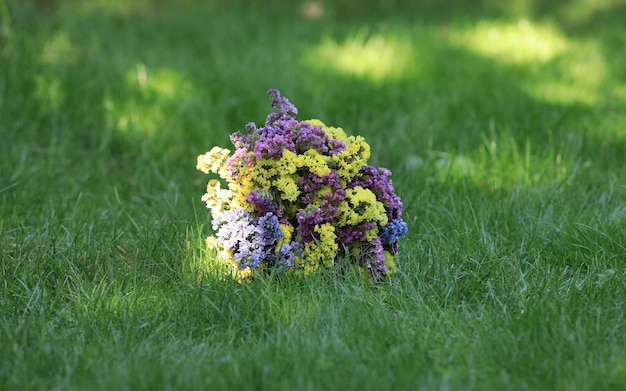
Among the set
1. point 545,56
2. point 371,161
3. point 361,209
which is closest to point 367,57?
point 545,56

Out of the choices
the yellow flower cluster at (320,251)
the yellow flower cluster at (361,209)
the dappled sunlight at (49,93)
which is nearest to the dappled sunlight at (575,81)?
the yellow flower cluster at (361,209)

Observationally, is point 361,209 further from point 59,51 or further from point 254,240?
point 59,51

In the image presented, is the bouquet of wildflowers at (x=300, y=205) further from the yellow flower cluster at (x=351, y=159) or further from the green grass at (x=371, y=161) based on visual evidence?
the green grass at (x=371, y=161)

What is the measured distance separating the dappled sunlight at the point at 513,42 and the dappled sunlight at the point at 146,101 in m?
2.39

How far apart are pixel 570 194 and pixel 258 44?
10.7 ft

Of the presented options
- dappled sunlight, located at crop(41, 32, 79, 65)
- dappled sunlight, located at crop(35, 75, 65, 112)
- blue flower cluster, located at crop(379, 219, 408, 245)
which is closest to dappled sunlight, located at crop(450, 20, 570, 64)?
dappled sunlight, located at crop(41, 32, 79, 65)

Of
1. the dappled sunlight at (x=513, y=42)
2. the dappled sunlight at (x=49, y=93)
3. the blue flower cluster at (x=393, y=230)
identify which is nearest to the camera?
the blue flower cluster at (x=393, y=230)

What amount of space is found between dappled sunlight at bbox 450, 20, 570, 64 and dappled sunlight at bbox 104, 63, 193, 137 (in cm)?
239

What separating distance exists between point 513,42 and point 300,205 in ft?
12.8

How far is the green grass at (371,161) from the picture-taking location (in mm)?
2520

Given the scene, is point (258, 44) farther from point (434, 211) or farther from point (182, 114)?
point (434, 211)

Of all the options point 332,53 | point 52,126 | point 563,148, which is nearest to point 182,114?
point 52,126

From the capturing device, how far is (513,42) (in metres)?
6.35

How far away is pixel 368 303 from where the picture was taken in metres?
2.83
